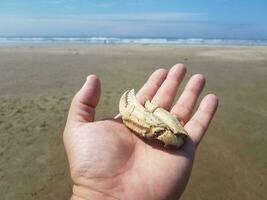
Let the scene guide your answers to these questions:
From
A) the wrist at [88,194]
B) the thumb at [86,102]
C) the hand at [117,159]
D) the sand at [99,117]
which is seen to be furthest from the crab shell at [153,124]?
the sand at [99,117]

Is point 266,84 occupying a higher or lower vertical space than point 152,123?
lower

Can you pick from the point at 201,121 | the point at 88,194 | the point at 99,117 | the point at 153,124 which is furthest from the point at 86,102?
the point at 99,117

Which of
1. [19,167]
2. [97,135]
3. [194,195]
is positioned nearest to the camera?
[97,135]

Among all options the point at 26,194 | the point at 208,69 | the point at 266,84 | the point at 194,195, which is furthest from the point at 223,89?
the point at 26,194

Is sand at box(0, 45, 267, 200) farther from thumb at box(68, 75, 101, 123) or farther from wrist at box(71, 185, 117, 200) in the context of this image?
wrist at box(71, 185, 117, 200)

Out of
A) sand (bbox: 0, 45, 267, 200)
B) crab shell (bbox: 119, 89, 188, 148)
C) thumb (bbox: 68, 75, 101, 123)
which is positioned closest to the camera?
crab shell (bbox: 119, 89, 188, 148)

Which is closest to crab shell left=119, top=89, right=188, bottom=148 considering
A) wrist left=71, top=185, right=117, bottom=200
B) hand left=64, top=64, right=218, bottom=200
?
hand left=64, top=64, right=218, bottom=200

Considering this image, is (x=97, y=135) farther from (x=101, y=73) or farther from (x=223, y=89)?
(x=101, y=73)

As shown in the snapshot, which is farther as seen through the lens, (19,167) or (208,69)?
(208,69)
